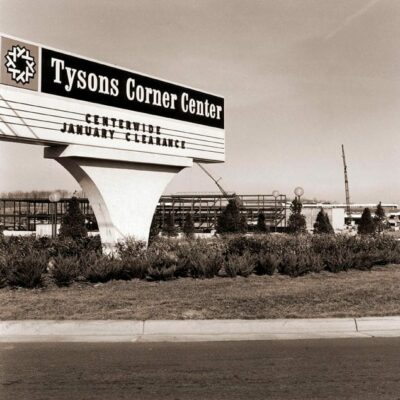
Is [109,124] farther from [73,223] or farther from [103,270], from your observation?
[73,223]

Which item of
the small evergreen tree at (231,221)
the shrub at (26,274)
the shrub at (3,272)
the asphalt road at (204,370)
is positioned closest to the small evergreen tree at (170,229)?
the small evergreen tree at (231,221)

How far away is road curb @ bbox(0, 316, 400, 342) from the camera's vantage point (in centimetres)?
785

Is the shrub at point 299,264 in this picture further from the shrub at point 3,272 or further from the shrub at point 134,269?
the shrub at point 3,272

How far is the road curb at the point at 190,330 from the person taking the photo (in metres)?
7.85

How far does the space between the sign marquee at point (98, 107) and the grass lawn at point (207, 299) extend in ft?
14.2

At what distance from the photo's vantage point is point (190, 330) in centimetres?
817

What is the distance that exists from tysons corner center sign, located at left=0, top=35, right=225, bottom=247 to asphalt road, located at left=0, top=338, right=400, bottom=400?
23.7 ft

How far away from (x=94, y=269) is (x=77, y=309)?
279cm

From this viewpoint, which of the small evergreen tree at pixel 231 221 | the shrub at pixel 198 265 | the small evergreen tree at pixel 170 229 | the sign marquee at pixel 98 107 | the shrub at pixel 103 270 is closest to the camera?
the shrub at pixel 103 270

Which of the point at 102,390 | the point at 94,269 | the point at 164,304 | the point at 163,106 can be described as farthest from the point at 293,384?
the point at 163,106

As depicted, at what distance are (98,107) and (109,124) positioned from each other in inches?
24.1

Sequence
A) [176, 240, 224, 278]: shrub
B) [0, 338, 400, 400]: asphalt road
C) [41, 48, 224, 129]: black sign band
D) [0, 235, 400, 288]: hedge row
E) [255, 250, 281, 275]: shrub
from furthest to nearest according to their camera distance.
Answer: [41, 48, 224, 129]: black sign band
[255, 250, 281, 275]: shrub
[176, 240, 224, 278]: shrub
[0, 235, 400, 288]: hedge row
[0, 338, 400, 400]: asphalt road

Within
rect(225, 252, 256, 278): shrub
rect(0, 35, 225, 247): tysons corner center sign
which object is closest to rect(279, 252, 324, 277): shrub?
rect(225, 252, 256, 278): shrub

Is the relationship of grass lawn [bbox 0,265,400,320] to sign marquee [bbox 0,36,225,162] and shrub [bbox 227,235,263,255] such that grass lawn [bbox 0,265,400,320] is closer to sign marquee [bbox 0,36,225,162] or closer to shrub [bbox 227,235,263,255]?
shrub [bbox 227,235,263,255]
